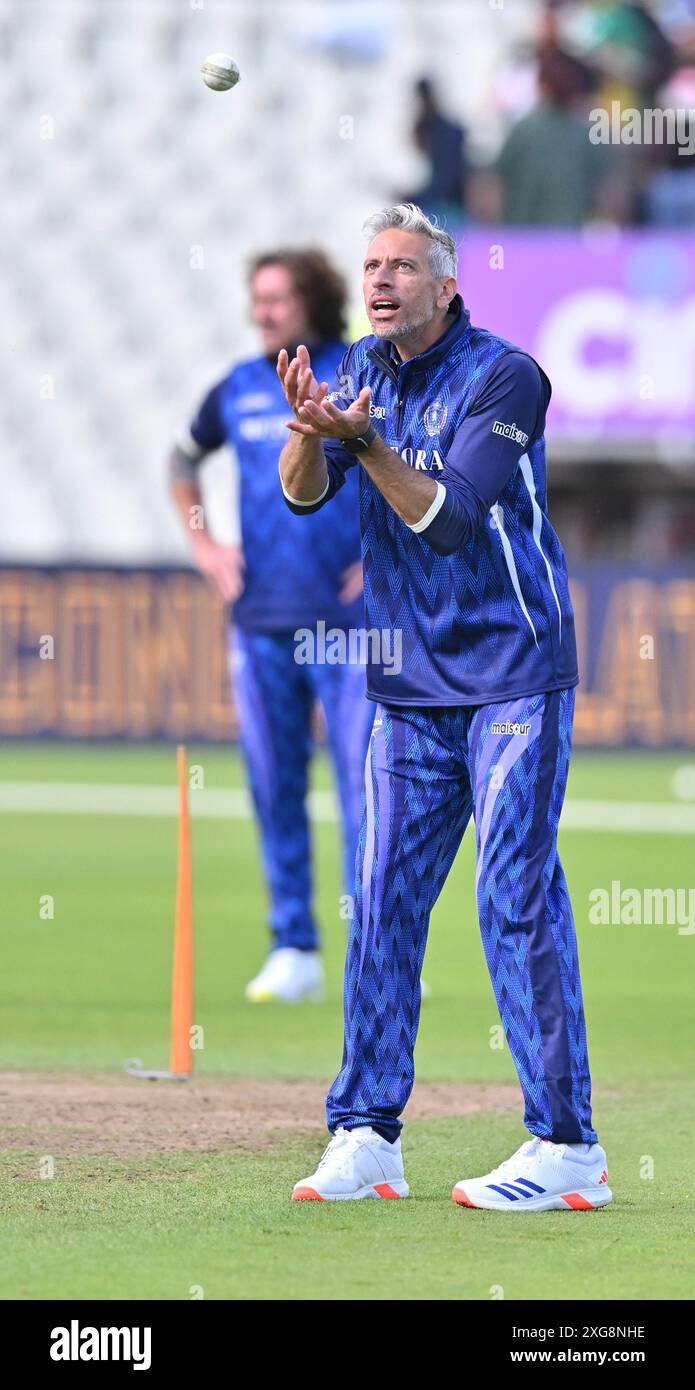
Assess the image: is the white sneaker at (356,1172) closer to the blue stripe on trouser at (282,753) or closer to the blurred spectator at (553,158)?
the blue stripe on trouser at (282,753)

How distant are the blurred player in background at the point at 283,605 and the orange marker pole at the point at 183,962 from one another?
5.78 ft

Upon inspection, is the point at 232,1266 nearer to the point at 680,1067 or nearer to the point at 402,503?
the point at 402,503

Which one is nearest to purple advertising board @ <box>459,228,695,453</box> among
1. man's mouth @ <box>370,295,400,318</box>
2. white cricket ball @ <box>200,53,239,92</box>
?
white cricket ball @ <box>200,53,239,92</box>

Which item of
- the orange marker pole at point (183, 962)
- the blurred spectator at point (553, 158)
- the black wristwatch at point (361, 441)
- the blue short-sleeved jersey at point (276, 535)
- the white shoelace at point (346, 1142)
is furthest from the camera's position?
the blurred spectator at point (553, 158)

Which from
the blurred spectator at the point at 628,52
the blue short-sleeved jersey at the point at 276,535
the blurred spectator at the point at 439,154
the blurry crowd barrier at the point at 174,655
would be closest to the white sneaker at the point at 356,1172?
the blue short-sleeved jersey at the point at 276,535

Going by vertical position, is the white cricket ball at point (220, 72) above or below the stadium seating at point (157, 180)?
below

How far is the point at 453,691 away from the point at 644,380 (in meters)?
14.9

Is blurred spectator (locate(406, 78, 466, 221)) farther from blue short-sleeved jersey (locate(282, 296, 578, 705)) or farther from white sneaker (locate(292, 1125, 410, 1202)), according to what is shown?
white sneaker (locate(292, 1125, 410, 1202))

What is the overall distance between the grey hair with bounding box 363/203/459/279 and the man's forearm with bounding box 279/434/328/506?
53 cm

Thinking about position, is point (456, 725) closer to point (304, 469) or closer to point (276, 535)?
point (304, 469)

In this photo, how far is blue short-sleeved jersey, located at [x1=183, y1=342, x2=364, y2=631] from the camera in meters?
9.31

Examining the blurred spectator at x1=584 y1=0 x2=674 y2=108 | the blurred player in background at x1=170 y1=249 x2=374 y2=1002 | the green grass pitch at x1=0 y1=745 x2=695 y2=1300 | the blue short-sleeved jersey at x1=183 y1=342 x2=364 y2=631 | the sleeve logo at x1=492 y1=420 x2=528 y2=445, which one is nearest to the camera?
the green grass pitch at x1=0 y1=745 x2=695 y2=1300

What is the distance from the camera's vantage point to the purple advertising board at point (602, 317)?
20.3m

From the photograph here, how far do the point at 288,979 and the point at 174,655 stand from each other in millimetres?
9568
